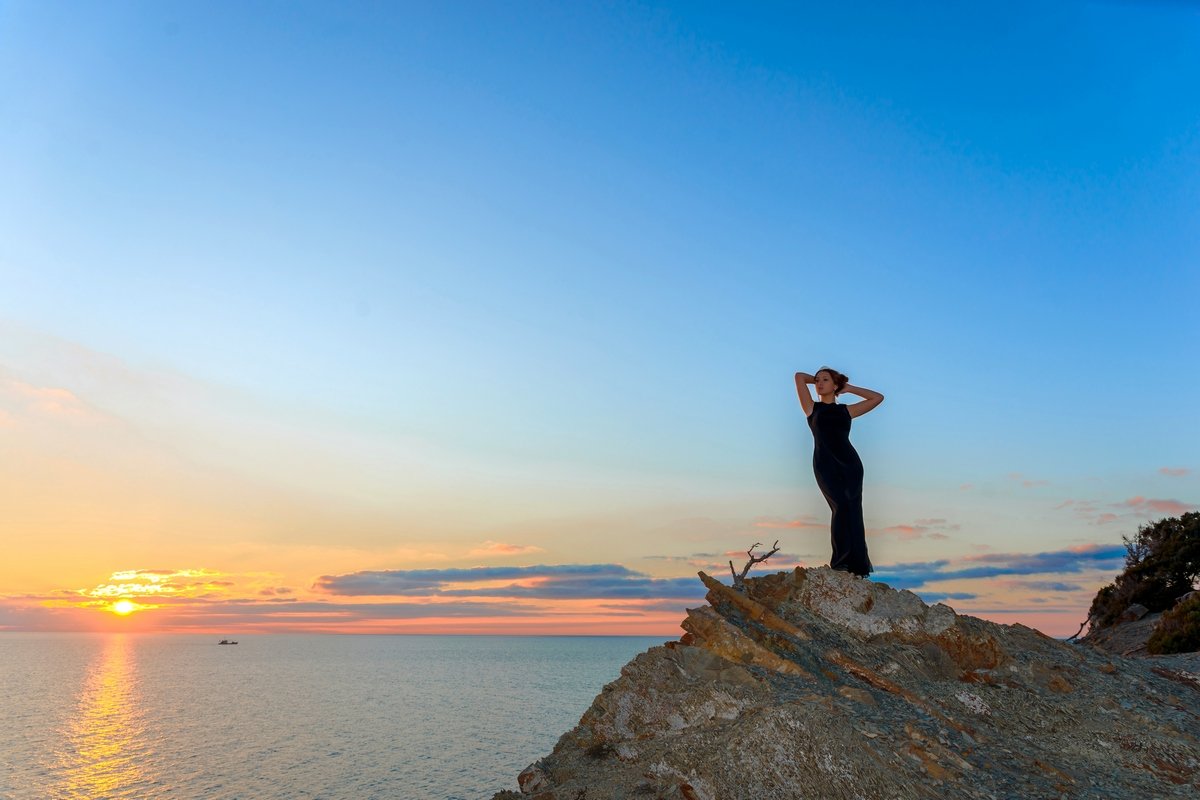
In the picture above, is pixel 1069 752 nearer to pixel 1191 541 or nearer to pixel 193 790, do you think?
pixel 1191 541

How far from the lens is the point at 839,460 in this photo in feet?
68.6

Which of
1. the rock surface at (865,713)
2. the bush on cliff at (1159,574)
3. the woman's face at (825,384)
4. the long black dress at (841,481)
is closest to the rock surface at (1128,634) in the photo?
the bush on cliff at (1159,574)

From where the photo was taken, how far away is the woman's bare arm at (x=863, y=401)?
21.4 metres

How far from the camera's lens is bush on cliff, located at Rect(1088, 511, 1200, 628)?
1644 inches

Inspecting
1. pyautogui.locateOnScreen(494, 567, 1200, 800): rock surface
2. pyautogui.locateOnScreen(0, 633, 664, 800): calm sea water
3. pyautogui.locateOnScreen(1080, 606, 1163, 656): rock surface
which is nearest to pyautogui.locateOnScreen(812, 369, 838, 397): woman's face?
pyautogui.locateOnScreen(494, 567, 1200, 800): rock surface

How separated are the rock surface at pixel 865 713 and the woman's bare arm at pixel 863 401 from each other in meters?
4.41

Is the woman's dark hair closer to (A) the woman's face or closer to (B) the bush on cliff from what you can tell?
(A) the woman's face

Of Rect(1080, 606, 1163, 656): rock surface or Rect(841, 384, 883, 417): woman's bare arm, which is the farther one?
Rect(1080, 606, 1163, 656): rock surface

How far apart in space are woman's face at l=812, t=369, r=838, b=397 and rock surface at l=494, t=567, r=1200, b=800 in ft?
15.8

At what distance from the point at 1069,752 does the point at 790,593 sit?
6.95 meters

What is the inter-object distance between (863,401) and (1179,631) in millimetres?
19391

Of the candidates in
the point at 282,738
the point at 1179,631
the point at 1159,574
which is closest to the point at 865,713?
the point at 1179,631

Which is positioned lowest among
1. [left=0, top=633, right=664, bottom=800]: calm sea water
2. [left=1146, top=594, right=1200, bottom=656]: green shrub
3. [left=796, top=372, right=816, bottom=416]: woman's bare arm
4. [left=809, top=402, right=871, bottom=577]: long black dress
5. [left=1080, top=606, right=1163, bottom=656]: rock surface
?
[left=0, top=633, right=664, bottom=800]: calm sea water

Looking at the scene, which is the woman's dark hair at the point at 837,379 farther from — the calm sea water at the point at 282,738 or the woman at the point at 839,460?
the calm sea water at the point at 282,738
